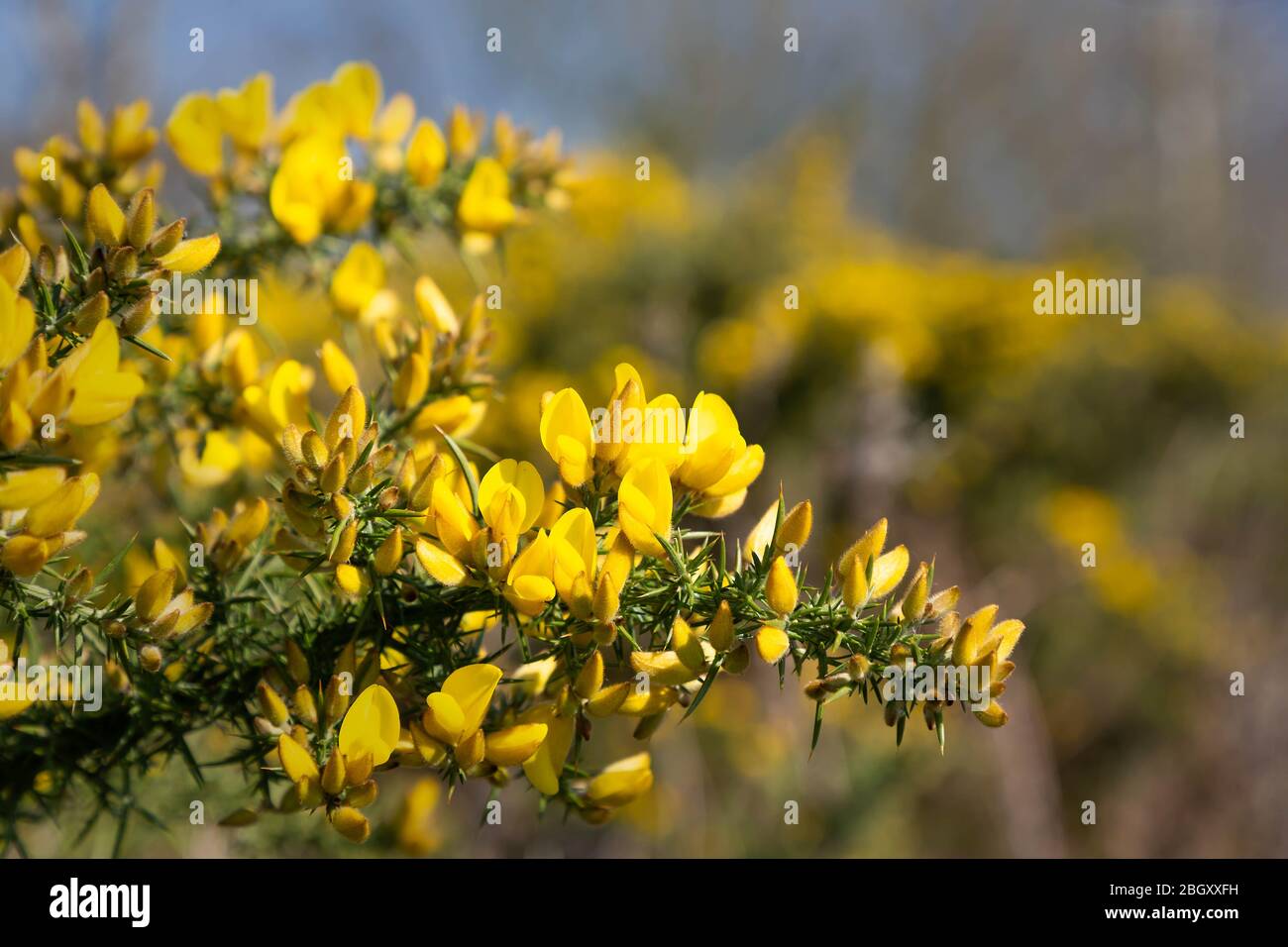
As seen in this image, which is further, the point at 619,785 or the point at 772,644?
the point at 619,785

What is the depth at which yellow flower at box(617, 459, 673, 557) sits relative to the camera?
58cm

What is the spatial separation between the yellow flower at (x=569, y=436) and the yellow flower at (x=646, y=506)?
0.04m

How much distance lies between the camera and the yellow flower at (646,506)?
1.89 ft

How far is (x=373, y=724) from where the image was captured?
0.60 metres

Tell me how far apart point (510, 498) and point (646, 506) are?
0.09 meters

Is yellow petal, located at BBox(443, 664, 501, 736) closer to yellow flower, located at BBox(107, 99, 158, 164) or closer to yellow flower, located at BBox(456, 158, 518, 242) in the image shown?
yellow flower, located at BBox(456, 158, 518, 242)

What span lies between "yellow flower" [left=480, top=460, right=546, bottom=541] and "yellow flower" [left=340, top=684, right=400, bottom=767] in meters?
0.13

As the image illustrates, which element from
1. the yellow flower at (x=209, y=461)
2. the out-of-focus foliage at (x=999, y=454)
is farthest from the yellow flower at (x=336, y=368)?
the out-of-focus foliage at (x=999, y=454)

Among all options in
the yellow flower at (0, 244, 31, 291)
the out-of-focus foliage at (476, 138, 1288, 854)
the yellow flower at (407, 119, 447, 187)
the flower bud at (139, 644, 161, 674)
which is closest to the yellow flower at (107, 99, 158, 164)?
the yellow flower at (407, 119, 447, 187)

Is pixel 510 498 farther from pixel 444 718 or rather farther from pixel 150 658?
pixel 150 658

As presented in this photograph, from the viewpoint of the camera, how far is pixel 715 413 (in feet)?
2.11

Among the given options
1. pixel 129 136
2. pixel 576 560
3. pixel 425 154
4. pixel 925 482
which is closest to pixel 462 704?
pixel 576 560

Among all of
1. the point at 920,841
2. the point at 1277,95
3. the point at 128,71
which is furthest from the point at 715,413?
the point at 1277,95

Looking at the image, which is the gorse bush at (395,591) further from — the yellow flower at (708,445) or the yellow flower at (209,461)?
the yellow flower at (209,461)
